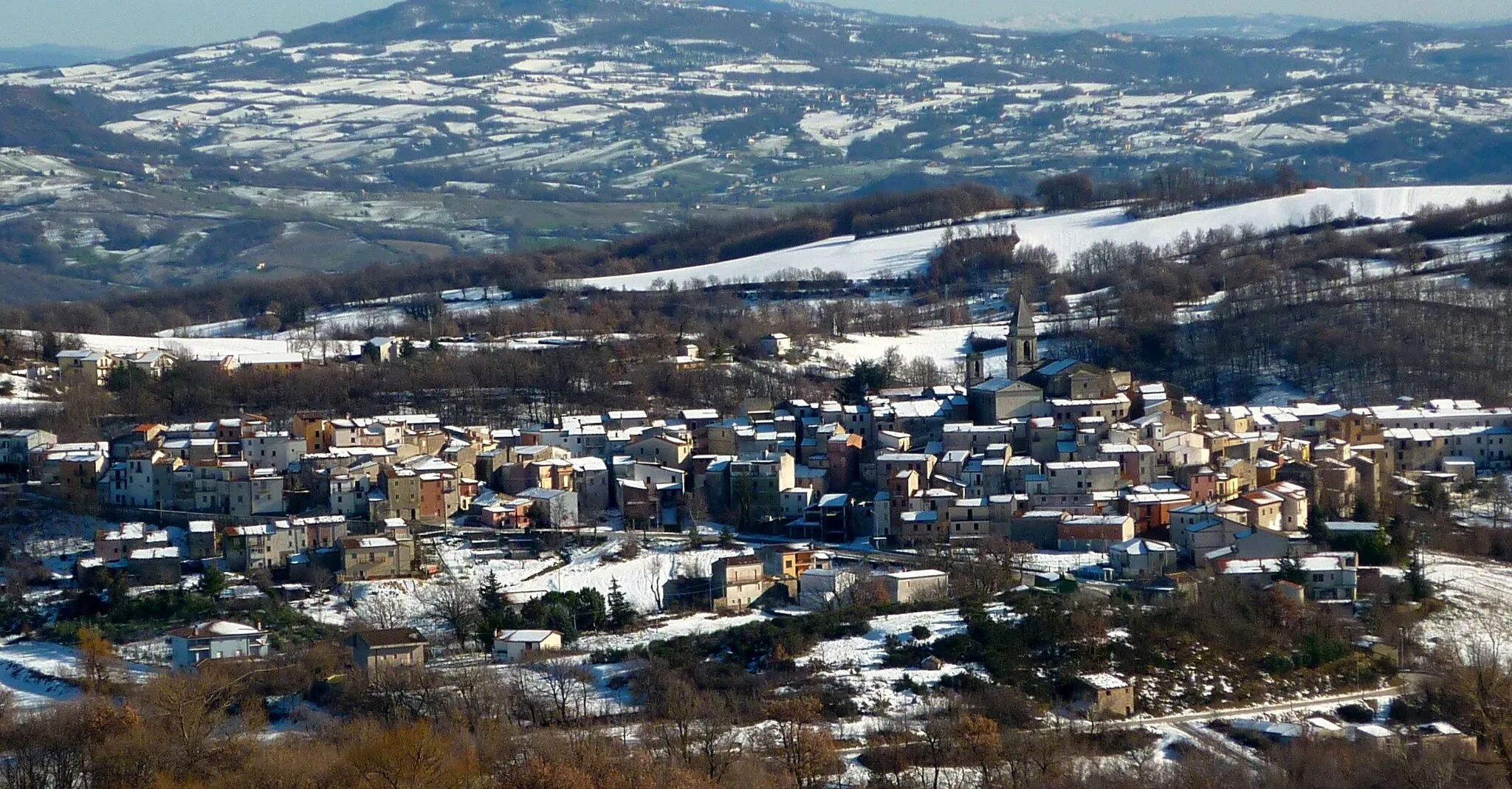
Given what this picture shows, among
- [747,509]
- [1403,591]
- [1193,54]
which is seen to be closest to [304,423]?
[747,509]

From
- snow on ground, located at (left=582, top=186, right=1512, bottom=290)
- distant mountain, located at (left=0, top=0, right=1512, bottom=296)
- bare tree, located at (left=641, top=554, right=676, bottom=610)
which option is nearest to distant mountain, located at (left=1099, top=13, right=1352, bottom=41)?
distant mountain, located at (left=0, top=0, right=1512, bottom=296)

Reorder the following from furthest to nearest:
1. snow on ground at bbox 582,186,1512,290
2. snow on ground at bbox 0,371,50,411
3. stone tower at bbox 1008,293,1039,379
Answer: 1. snow on ground at bbox 582,186,1512,290
2. stone tower at bbox 1008,293,1039,379
3. snow on ground at bbox 0,371,50,411

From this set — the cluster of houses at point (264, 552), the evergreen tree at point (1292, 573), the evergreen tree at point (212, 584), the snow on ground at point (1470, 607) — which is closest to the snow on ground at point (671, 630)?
the cluster of houses at point (264, 552)

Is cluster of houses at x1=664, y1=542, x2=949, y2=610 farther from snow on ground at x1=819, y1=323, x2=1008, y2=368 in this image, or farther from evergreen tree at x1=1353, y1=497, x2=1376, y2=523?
snow on ground at x1=819, y1=323, x2=1008, y2=368

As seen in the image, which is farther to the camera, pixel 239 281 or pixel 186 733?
pixel 239 281

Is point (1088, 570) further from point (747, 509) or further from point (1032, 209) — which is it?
point (1032, 209)

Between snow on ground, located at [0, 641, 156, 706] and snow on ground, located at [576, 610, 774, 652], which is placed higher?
snow on ground, located at [0, 641, 156, 706]

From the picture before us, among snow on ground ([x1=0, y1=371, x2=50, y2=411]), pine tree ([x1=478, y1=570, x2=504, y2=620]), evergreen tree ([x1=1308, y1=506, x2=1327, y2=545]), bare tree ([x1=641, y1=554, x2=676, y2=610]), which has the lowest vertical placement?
evergreen tree ([x1=1308, y1=506, x2=1327, y2=545])
